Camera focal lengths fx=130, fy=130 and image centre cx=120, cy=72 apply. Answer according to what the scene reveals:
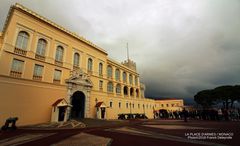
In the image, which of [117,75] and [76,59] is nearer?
[76,59]

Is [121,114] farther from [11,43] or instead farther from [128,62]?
[11,43]

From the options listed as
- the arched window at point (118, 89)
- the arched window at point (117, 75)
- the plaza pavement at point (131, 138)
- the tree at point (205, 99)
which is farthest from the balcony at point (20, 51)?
the tree at point (205, 99)

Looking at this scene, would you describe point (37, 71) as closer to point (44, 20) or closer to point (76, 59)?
point (76, 59)

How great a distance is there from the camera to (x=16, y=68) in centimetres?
1541

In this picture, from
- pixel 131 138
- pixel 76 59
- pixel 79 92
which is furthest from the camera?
pixel 76 59

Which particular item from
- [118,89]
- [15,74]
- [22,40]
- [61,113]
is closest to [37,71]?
[15,74]

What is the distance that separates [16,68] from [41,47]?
460 cm

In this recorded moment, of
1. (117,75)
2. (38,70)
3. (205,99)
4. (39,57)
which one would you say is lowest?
(205,99)

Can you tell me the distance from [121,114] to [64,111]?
14964 millimetres

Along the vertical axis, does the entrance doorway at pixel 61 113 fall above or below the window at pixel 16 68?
below

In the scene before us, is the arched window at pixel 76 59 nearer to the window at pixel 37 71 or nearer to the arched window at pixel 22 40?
the window at pixel 37 71

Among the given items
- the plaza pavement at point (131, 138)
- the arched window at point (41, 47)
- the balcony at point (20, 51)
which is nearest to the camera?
the plaza pavement at point (131, 138)

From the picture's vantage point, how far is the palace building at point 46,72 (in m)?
14.7

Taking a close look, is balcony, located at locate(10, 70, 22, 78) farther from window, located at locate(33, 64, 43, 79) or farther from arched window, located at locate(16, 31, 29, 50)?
arched window, located at locate(16, 31, 29, 50)
